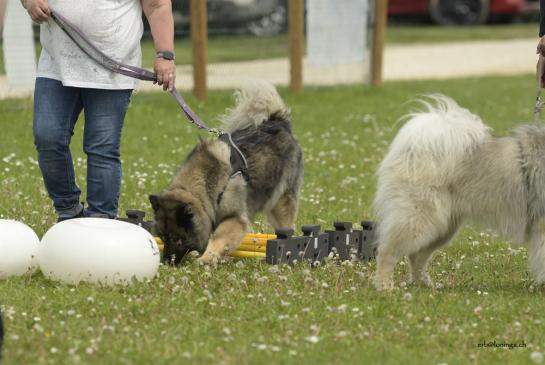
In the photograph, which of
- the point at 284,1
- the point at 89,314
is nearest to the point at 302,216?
the point at 89,314

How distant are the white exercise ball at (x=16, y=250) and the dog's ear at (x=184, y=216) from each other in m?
0.91

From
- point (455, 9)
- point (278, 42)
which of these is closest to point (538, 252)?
point (278, 42)

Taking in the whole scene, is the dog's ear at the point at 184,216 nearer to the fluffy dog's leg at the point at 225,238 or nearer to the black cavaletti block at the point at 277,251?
the fluffy dog's leg at the point at 225,238

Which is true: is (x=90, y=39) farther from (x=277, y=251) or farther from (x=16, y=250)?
(x=277, y=251)

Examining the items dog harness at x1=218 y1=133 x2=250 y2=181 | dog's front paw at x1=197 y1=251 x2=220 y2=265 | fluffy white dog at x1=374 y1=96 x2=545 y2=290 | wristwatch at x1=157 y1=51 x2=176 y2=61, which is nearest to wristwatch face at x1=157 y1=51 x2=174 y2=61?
wristwatch at x1=157 y1=51 x2=176 y2=61

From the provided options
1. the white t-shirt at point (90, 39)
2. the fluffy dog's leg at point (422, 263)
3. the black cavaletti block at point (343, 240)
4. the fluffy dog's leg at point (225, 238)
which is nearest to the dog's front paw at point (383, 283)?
the fluffy dog's leg at point (422, 263)

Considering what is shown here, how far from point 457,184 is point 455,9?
21.7 metres

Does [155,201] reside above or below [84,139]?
below

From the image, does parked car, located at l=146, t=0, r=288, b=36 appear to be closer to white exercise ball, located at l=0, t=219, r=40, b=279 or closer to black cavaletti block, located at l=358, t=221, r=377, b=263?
black cavaletti block, located at l=358, t=221, r=377, b=263

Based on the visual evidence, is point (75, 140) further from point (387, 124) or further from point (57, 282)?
point (57, 282)

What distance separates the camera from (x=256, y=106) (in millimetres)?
7941

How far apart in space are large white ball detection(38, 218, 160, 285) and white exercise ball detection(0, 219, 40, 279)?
0.17 metres

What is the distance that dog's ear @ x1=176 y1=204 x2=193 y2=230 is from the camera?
6.92 metres

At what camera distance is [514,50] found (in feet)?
76.8
